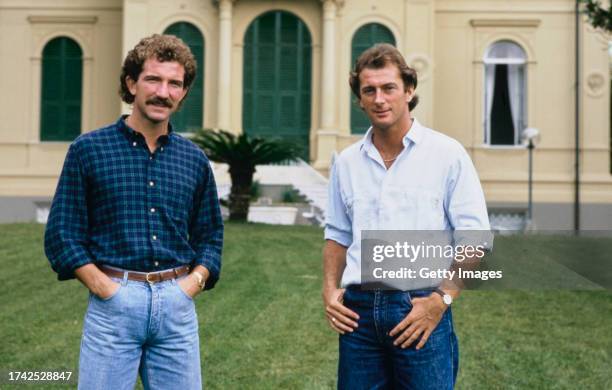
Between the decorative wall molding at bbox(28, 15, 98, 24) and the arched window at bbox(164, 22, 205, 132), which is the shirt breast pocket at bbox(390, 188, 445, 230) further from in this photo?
the decorative wall molding at bbox(28, 15, 98, 24)

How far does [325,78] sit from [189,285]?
18217 mm

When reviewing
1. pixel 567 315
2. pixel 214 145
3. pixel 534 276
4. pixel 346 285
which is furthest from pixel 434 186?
pixel 214 145

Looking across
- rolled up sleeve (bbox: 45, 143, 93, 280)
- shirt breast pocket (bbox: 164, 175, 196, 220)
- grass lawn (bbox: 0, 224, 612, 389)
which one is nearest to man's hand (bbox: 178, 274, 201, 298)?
shirt breast pocket (bbox: 164, 175, 196, 220)

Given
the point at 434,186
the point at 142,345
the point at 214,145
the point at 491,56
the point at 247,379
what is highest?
the point at 491,56

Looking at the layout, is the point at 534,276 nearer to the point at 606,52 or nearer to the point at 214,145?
the point at 214,145

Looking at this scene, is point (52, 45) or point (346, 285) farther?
point (52, 45)

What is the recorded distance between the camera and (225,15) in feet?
68.3

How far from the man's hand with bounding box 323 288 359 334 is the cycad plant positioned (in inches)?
487

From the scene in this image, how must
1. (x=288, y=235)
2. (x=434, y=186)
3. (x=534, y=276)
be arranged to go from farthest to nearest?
(x=288, y=235) → (x=534, y=276) → (x=434, y=186)

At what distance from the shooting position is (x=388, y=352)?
2652mm

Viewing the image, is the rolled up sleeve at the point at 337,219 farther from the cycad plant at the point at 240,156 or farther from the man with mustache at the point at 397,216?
the cycad plant at the point at 240,156

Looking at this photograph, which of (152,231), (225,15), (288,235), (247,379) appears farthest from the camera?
(225,15)

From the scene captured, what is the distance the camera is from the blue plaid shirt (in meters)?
2.76

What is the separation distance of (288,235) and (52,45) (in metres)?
12.4
